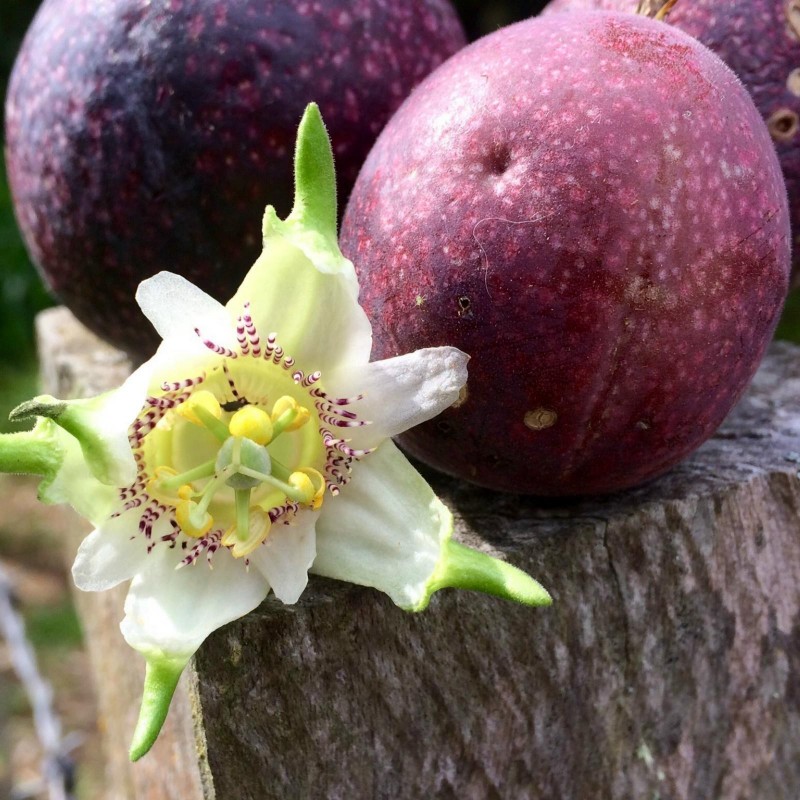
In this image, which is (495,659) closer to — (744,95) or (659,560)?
(659,560)

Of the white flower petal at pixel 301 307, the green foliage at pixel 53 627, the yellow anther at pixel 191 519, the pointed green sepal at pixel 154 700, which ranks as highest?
the white flower petal at pixel 301 307

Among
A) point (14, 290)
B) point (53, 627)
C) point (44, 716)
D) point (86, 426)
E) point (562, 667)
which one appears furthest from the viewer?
point (14, 290)

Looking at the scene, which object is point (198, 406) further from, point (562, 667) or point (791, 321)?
point (791, 321)

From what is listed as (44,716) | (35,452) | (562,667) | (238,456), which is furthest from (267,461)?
(44,716)

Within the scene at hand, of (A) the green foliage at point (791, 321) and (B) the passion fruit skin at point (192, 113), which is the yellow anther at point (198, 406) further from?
(A) the green foliage at point (791, 321)

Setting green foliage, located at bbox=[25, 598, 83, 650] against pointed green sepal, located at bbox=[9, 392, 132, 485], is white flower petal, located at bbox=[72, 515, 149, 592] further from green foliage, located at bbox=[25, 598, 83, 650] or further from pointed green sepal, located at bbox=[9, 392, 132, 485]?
green foliage, located at bbox=[25, 598, 83, 650]

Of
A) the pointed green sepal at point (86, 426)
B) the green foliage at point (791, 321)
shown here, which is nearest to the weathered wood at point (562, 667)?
the pointed green sepal at point (86, 426)

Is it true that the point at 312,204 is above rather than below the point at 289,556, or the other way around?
above

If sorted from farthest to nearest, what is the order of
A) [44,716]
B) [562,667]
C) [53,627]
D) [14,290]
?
[14,290]
[53,627]
[44,716]
[562,667]
